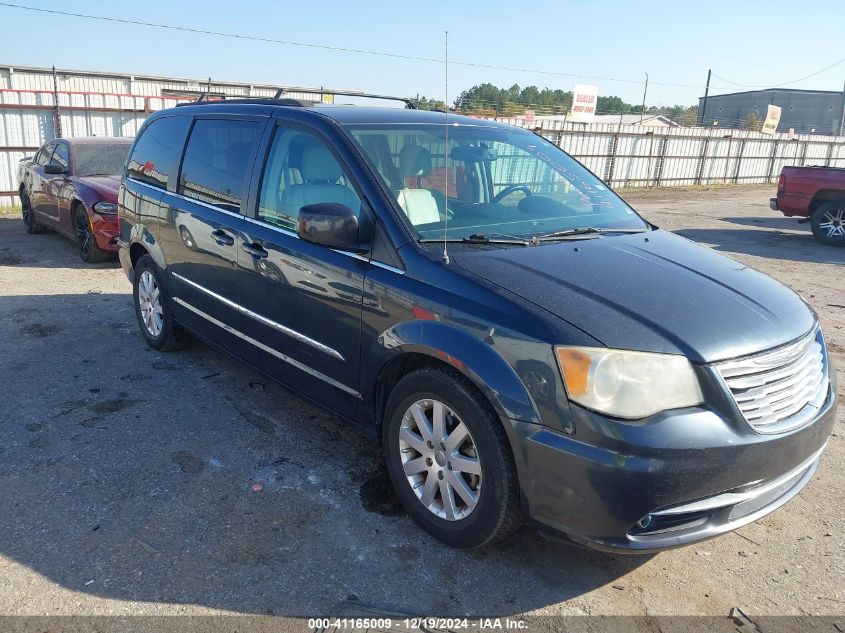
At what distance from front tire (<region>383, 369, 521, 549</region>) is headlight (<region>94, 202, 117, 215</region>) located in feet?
21.4

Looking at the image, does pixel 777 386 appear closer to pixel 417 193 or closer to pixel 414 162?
pixel 417 193

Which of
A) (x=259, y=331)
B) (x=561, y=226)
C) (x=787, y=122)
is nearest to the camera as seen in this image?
(x=561, y=226)

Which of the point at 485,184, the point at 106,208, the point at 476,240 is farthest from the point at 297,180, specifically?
the point at 106,208

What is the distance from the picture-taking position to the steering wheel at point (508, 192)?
3.66 meters

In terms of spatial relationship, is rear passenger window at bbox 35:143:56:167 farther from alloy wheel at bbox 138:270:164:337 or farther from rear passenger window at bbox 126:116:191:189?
alloy wheel at bbox 138:270:164:337

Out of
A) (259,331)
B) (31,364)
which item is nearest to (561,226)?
(259,331)

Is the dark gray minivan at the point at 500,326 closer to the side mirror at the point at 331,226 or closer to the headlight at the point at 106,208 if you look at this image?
the side mirror at the point at 331,226

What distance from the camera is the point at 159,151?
16.6 ft

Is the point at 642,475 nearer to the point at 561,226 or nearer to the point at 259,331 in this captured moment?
the point at 561,226

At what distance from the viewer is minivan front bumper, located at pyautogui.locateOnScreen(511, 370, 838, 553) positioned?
91.2 inches

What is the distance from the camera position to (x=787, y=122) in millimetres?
69750

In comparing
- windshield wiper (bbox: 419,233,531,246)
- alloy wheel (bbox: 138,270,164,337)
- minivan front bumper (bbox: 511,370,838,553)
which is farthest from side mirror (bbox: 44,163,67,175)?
minivan front bumper (bbox: 511,370,838,553)

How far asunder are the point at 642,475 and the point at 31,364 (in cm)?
467

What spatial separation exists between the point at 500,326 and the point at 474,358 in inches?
6.5
